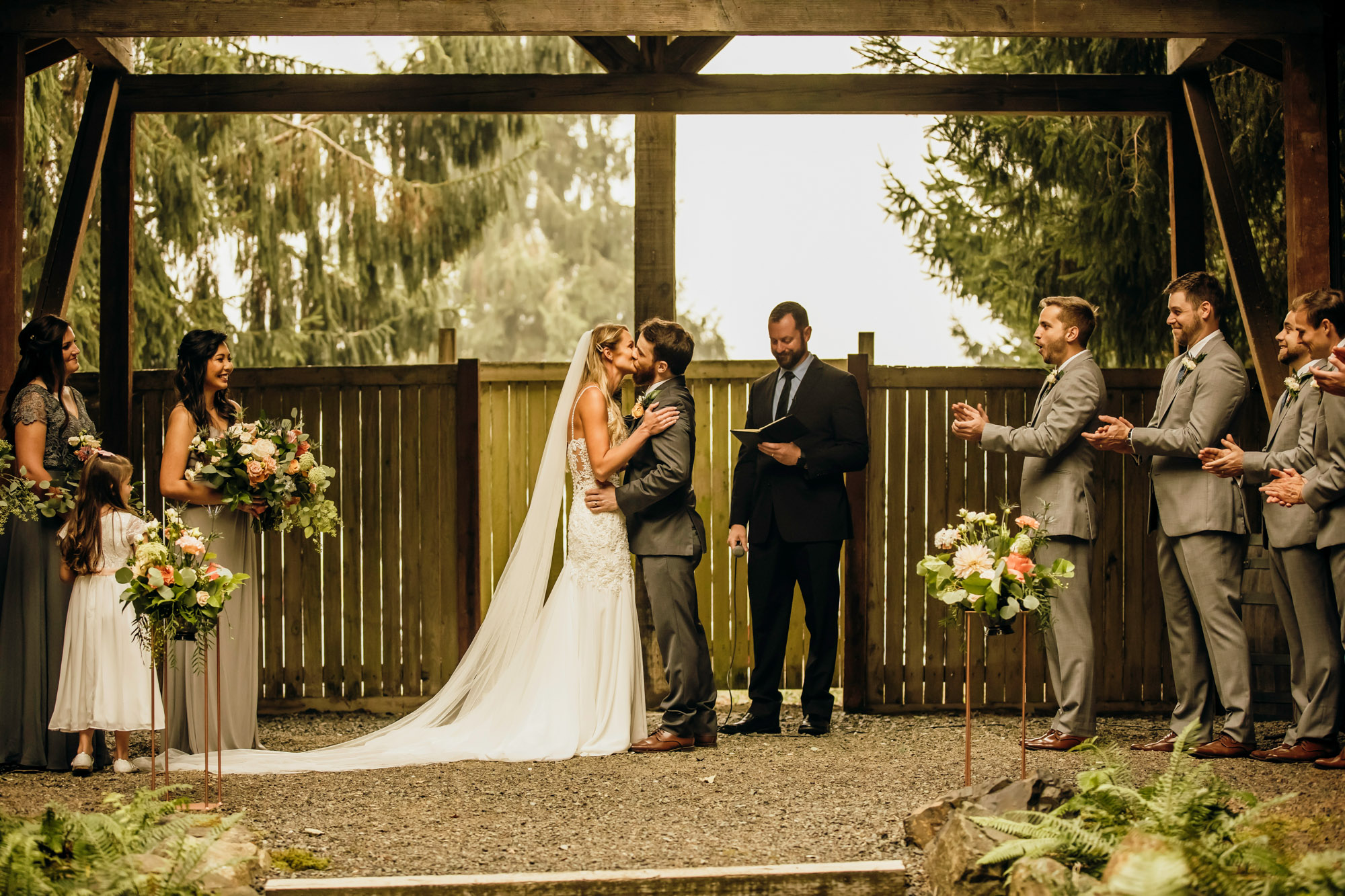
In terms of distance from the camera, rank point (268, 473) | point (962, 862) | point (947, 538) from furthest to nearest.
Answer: point (268, 473), point (947, 538), point (962, 862)

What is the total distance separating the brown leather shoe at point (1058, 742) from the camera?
17.9 ft

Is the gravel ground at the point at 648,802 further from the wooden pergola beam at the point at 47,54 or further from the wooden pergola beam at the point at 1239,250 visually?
the wooden pergola beam at the point at 47,54

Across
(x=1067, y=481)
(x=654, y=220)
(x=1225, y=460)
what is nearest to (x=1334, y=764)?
(x=1225, y=460)

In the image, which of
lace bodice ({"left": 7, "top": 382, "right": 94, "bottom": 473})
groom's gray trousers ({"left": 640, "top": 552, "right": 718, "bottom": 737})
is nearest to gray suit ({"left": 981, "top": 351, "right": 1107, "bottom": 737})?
groom's gray trousers ({"left": 640, "top": 552, "right": 718, "bottom": 737})

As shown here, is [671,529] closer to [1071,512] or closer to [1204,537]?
[1071,512]

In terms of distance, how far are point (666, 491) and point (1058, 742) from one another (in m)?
2.10

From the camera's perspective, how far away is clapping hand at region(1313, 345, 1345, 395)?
4.43 m

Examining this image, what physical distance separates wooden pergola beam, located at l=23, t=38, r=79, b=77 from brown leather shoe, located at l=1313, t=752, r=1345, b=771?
6.72m

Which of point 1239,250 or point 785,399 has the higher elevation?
point 1239,250

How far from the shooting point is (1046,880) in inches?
132

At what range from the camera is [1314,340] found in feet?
16.5

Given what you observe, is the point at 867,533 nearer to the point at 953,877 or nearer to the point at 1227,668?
the point at 1227,668

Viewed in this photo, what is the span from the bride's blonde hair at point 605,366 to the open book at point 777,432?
0.57 meters

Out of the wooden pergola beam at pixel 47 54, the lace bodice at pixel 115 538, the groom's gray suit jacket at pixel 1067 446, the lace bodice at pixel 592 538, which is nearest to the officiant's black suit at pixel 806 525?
the lace bodice at pixel 592 538
